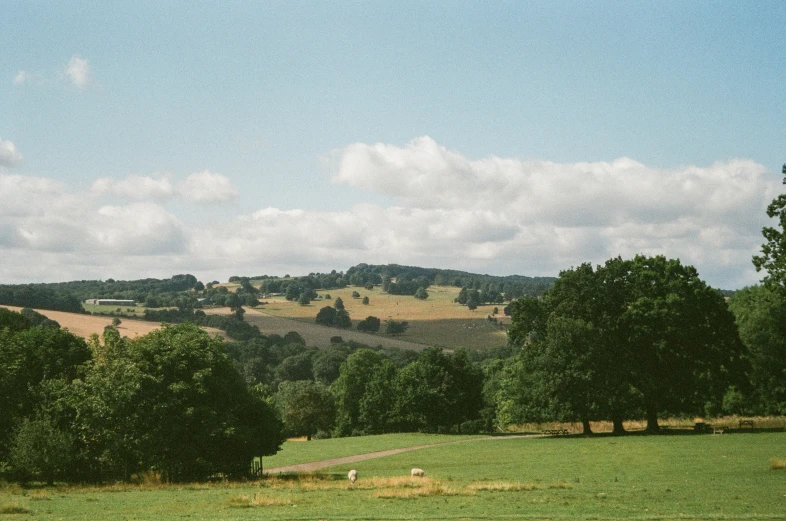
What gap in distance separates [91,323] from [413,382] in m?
83.7

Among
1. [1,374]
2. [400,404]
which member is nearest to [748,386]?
[400,404]

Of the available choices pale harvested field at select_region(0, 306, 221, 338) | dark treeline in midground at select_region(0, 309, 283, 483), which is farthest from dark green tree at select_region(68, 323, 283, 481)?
pale harvested field at select_region(0, 306, 221, 338)

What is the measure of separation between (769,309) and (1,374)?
72.3 meters

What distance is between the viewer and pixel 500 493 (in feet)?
115

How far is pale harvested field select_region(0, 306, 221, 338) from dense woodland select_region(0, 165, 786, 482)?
44.7 m

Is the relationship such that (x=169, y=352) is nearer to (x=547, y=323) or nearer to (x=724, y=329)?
(x=547, y=323)

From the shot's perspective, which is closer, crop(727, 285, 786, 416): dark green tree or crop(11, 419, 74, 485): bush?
crop(11, 419, 74, 485): bush

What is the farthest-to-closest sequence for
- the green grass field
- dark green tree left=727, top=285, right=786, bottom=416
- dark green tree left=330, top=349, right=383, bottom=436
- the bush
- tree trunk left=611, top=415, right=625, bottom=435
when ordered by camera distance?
1. dark green tree left=330, top=349, right=383, bottom=436
2. dark green tree left=727, top=285, right=786, bottom=416
3. tree trunk left=611, top=415, right=625, bottom=435
4. the bush
5. the green grass field

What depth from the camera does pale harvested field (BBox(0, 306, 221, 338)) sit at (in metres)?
145

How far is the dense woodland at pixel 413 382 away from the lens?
49.4 m

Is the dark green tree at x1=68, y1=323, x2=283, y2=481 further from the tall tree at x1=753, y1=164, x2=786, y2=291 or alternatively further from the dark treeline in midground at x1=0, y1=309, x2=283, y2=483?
the tall tree at x1=753, y1=164, x2=786, y2=291

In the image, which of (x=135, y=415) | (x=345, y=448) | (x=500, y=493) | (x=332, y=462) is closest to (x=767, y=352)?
(x=345, y=448)

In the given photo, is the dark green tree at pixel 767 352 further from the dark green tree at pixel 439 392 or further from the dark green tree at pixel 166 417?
the dark green tree at pixel 166 417

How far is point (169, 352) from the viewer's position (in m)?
52.2
